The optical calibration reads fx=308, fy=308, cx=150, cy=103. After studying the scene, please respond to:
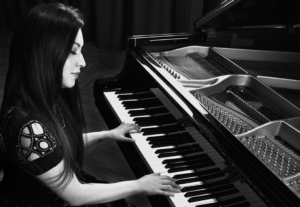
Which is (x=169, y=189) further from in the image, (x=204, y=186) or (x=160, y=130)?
(x=160, y=130)

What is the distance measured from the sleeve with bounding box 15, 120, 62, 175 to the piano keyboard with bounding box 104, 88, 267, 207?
460 mm

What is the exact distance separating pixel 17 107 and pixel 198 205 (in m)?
0.75

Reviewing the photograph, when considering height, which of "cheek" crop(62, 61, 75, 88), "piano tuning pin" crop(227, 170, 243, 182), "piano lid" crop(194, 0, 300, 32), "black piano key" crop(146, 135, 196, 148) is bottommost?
"black piano key" crop(146, 135, 196, 148)

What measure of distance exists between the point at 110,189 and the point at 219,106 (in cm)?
66

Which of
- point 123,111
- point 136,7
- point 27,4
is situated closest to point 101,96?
point 123,111

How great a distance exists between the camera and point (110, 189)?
4.11 feet

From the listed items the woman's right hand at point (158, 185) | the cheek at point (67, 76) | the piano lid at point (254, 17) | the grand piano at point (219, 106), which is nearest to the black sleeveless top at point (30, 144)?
the cheek at point (67, 76)

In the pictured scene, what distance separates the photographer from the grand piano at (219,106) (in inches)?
43.4

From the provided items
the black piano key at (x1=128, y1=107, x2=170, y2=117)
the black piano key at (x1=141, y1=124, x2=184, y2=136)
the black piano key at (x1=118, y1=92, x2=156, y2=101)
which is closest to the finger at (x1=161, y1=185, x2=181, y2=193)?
the black piano key at (x1=141, y1=124, x2=184, y2=136)

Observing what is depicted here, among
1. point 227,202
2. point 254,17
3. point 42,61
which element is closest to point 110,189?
point 227,202

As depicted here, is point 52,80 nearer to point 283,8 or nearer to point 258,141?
point 258,141

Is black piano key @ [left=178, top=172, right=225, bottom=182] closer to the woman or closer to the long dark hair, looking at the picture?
the woman

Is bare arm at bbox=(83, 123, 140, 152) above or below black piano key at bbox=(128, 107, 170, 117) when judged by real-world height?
below

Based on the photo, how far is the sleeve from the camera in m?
1.06
